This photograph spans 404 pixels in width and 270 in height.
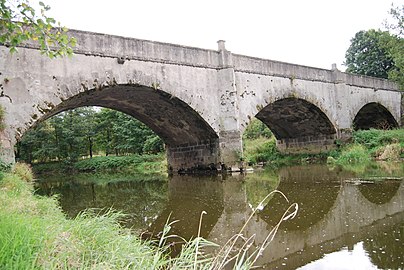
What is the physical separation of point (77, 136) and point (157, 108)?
64.9 feet

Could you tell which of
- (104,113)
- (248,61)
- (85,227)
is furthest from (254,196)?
(104,113)

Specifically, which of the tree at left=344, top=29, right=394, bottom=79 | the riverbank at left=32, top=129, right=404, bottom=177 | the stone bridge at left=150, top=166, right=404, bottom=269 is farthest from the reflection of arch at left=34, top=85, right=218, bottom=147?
the tree at left=344, top=29, right=394, bottom=79

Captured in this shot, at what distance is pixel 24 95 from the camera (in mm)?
9211

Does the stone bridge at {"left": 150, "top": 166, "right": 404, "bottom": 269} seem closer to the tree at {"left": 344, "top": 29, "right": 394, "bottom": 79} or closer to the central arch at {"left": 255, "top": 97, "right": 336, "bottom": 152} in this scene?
the central arch at {"left": 255, "top": 97, "right": 336, "bottom": 152}

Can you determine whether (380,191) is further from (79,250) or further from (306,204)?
(79,250)

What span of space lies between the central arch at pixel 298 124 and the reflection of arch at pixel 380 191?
929 centimetres

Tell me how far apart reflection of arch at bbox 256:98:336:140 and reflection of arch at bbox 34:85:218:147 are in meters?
4.62

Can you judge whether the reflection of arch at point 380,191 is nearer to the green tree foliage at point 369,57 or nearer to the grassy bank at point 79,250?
the grassy bank at point 79,250

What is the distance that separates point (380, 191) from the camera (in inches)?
271

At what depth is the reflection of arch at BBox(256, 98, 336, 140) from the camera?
58.1ft

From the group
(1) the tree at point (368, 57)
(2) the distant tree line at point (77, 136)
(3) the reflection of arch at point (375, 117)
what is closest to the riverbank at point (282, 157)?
(2) the distant tree line at point (77, 136)

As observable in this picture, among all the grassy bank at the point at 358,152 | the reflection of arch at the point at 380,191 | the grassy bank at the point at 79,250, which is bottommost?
the reflection of arch at the point at 380,191

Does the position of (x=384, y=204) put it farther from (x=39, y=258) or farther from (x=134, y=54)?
(x=134, y=54)

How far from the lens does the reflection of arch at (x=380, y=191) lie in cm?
614
